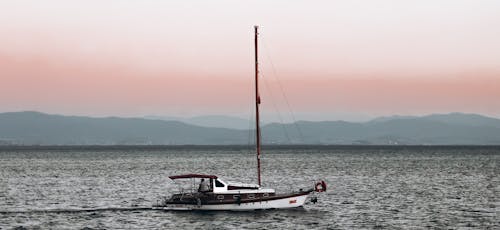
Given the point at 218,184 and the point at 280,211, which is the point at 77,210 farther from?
the point at 280,211

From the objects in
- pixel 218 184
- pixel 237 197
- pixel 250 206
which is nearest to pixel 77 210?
pixel 218 184

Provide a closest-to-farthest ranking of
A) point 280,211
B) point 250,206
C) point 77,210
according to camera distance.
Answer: point 250,206
point 280,211
point 77,210

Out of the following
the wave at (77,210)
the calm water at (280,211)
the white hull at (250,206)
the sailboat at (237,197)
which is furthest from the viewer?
the wave at (77,210)

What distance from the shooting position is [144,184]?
114938 millimetres

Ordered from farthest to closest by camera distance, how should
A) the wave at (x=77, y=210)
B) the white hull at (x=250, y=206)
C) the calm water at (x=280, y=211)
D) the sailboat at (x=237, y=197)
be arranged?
the wave at (x=77, y=210)
the white hull at (x=250, y=206)
the sailboat at (x=237, y=197)
the calm water at (x=280, y=211)

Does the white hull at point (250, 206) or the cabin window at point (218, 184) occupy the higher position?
the cabin window at point (218, 184)

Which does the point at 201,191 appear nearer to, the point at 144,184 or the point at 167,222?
the point at 167,222

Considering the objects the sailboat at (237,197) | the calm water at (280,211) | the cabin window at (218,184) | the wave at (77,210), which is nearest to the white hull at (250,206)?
the sailboat at (237,197)

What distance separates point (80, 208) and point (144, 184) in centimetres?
3760

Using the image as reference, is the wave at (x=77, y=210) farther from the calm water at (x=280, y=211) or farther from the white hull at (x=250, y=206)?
→ the white hull at (x=250, y=206)

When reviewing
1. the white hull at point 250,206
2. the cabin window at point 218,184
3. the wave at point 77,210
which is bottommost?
the wave at point 77,210

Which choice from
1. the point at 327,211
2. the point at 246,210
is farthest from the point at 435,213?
the point at 246,210

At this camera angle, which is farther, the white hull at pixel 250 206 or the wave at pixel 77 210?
the wave at pixel 77 210

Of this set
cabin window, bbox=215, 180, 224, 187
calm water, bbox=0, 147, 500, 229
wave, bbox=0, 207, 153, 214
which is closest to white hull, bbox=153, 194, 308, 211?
calm water, bbox=0, 147, 500, 229
